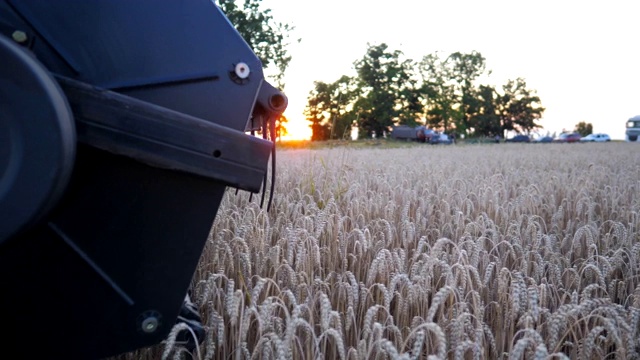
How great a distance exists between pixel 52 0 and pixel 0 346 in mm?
811

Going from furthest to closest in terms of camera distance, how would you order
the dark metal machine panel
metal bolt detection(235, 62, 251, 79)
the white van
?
the white van → metal bolt detection(235, 62, 251, 79) → the dark metal machine panel

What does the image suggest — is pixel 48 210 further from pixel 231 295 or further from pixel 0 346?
pixel 231 295

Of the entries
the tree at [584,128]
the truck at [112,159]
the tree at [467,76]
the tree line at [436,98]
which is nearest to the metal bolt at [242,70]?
the truck at [112,159]

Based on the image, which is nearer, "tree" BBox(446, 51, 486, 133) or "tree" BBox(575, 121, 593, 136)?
"tree" BBox(446, 51, 486, 133)

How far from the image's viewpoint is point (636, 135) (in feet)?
151

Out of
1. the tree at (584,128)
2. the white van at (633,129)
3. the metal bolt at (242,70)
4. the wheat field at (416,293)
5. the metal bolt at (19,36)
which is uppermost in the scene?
the tree at (584,128)

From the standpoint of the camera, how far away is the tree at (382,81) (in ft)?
177

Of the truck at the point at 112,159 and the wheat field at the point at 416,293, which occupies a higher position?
the truck at the point at 112,159

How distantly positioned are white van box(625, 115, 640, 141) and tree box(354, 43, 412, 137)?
22.3 m

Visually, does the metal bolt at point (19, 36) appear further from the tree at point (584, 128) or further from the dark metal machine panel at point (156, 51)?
the tree at point (584, 128)

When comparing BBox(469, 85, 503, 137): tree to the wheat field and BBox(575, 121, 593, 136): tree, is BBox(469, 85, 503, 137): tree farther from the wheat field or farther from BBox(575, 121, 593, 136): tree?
the wheat field

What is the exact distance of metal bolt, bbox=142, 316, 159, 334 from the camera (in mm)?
1238

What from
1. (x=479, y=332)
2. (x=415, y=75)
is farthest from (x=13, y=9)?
(x=415, y=75)

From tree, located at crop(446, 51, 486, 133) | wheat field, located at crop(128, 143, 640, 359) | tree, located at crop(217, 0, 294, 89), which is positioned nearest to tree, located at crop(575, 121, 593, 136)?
tree, located at crop(446, 51, 486, 133)
